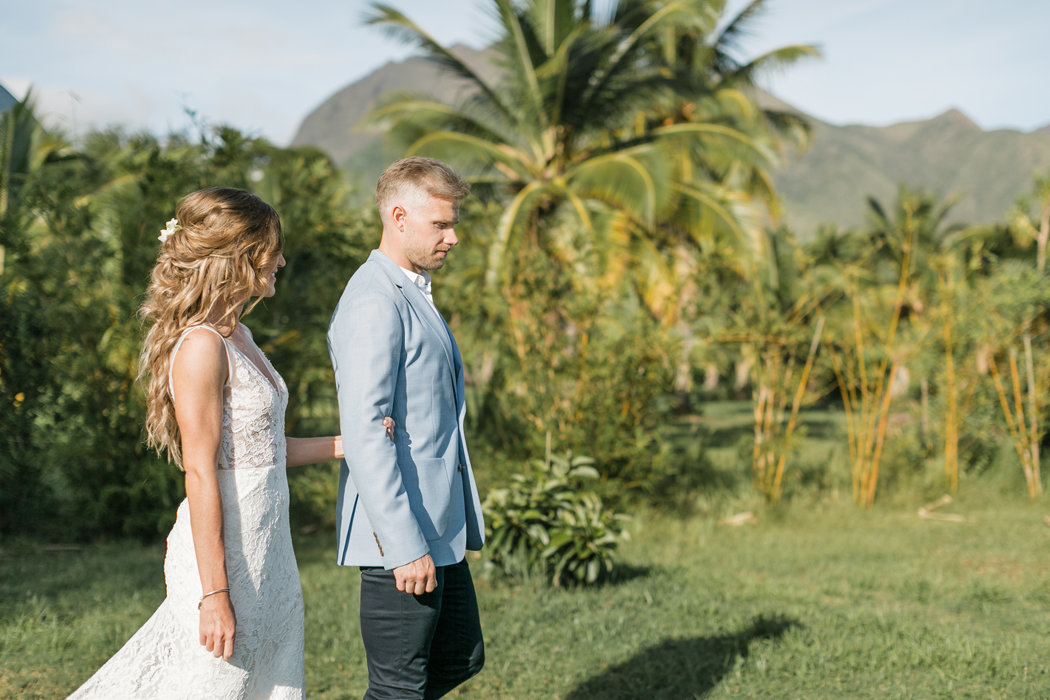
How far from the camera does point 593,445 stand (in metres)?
7.05

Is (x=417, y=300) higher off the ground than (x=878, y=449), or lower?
higher

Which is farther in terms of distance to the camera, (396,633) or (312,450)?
(312,450)

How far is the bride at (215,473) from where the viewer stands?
1961 mm

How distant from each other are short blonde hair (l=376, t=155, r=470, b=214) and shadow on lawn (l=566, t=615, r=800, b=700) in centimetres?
253

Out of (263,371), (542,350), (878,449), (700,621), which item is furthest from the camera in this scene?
(878,449)

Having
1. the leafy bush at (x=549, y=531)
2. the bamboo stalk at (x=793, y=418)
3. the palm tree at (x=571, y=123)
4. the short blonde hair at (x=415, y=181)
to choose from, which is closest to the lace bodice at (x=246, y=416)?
the short blonde hair at (x=415, y=181)

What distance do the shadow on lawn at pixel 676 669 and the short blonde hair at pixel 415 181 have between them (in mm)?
2530

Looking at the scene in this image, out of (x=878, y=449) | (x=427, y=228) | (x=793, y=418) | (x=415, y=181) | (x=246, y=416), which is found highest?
(x=415, y=181)

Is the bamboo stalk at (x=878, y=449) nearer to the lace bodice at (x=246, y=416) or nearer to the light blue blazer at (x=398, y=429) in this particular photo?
the light blue blazer at (x=398, y=429)

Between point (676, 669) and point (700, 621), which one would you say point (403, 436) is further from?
point (700, 621)

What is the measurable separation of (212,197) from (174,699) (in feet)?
3.95

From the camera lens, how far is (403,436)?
7.42ft

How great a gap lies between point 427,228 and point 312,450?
728mm

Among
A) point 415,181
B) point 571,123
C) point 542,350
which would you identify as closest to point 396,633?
point 415,181
